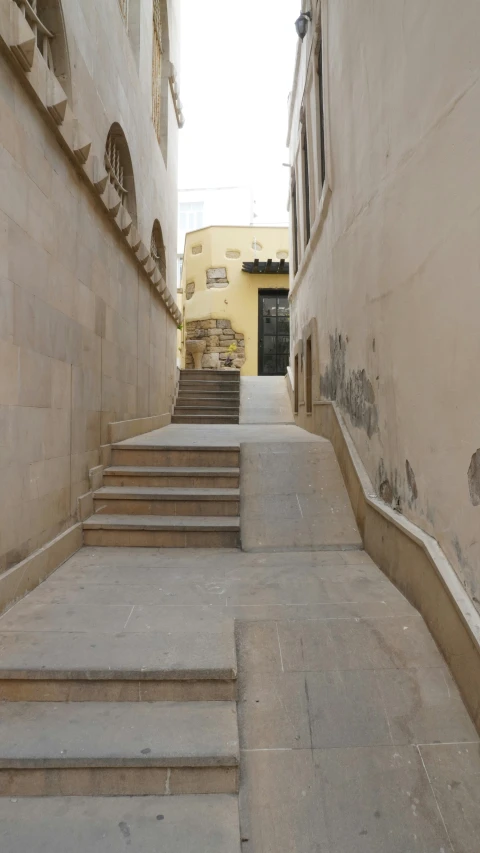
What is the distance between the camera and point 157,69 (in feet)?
29.5

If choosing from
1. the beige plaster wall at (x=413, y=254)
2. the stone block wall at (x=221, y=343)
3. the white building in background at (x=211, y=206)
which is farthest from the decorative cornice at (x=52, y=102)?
the white building in background at (x=211, y=206)

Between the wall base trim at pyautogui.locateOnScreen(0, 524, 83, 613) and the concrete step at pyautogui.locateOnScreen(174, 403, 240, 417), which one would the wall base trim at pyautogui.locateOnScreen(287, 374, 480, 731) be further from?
the concrete step at pyautogui.locateOnScreen(174, 403, 240, 417)

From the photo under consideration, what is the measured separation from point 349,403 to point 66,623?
328 centimetres

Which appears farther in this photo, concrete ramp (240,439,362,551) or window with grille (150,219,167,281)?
window with grille (150,219,167,281)

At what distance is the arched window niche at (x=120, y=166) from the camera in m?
5.68

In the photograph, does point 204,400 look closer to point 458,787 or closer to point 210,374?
point 210,374

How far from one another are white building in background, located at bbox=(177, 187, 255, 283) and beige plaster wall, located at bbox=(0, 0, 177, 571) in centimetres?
2481

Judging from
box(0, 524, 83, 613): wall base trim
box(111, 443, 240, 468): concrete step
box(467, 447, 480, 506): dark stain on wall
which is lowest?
box(0, 524, 83, 613): wall base trim

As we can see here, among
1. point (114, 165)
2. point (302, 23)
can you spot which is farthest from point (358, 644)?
point (302, 23)

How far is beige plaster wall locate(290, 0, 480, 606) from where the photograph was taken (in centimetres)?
235

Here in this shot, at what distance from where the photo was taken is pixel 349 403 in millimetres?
4898

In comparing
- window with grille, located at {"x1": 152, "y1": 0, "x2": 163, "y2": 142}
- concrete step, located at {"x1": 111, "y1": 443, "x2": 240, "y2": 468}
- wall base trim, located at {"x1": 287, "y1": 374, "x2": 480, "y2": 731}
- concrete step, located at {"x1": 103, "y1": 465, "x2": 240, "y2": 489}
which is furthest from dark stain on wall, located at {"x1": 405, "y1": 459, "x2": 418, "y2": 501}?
window with grille, located at {"x1": 152, "y1": 0, "x2": 163, "y2": 142}

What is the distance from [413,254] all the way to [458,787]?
108 inches

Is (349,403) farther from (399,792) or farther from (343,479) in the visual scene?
(399,792)
